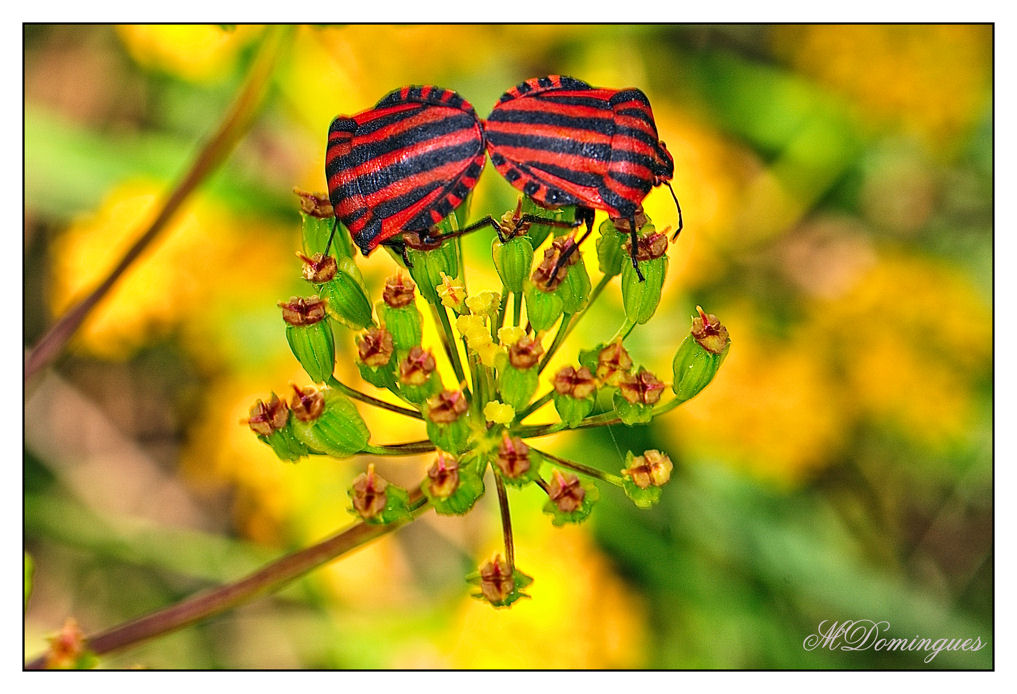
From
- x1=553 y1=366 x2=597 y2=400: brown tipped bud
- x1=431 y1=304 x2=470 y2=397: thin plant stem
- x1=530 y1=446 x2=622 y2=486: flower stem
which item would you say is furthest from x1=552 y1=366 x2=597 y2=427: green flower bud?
x1=431 y1=304 x2=470 y2=397: thin plant stem

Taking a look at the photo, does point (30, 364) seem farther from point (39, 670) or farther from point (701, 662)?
point (701, 662)

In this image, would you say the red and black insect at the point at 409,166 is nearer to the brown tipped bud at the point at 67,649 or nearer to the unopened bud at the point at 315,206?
the unopened bud at the point at 315,206

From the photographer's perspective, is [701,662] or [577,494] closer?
[577,494]

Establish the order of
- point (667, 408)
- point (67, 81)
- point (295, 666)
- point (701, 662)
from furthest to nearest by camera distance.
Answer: point (67, 81) < point (295, 666) < point (701, 662) < point (667, 408)

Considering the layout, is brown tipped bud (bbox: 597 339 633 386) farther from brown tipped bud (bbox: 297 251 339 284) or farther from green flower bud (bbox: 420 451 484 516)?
brown tipped bud (bbox: 297 251 339 284)

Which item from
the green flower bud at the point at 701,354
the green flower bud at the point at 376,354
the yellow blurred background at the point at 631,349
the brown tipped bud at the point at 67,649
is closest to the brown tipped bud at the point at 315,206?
the green flower bud at the point at 376,354

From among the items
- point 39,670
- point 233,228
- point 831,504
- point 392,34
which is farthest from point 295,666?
point 392,34

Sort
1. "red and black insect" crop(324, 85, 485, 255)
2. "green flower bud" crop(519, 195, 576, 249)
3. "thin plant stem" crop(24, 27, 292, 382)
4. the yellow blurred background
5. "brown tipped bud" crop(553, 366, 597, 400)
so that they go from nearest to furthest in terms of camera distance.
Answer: "brown tipped bud" crop(553, 366, 597, 400)
"red and black insect" crop(324, 85, 485, 255)
"green flower bud" crop(519, 195, 576, 249)
"thin plant stem" crop(24, 27, 292, 382)
the yellow blurred background
